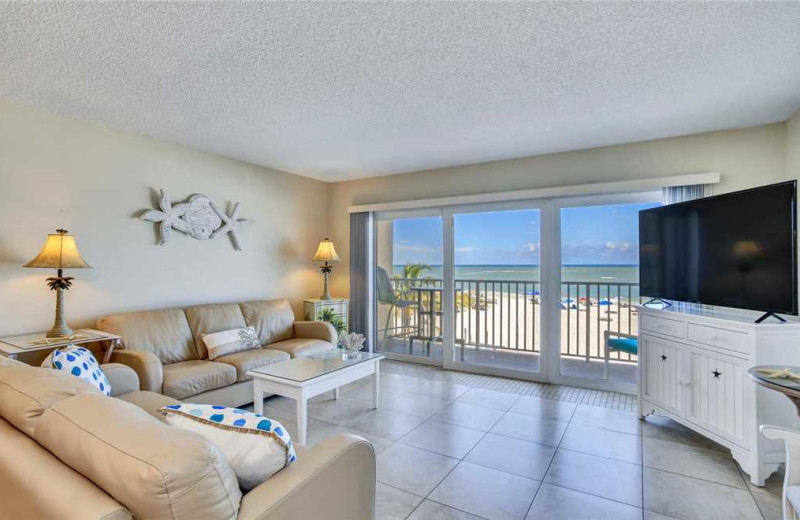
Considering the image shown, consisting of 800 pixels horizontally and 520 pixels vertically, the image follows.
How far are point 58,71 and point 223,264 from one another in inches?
88.5

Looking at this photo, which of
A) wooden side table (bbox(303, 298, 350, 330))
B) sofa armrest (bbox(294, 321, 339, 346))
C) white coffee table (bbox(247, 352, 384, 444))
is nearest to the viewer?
white coffee table (bbox(247, 352, 384, 444))

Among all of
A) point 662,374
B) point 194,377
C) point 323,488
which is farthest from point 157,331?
point 662,374

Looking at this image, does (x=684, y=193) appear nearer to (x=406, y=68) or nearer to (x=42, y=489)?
(x=406, y=68)

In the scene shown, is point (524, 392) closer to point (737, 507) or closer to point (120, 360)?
point (737, 507)

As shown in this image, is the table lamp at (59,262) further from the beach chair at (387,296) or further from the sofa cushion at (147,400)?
the beach chair at (387,296)

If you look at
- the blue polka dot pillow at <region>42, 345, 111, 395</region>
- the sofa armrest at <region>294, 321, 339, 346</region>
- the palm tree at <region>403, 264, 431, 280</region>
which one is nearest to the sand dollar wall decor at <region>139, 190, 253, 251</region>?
the sofa armrest at <region>294, 321, 339, 346</region>

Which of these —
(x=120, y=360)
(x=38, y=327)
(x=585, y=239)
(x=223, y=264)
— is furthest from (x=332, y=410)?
(x=585, y=239)

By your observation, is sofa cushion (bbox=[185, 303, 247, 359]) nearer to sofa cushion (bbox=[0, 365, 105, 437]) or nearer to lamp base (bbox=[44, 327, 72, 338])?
lamp base (bbox=[44, 327, 72, 338])

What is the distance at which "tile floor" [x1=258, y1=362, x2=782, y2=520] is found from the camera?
6.72 ft

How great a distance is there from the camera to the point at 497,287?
15.1 feet

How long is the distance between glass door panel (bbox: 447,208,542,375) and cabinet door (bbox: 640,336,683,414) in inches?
46.2

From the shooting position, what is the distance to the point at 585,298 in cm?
418

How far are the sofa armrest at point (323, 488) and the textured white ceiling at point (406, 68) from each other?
6.16 feet

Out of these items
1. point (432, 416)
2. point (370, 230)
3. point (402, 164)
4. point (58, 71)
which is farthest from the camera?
point (370, 230)
